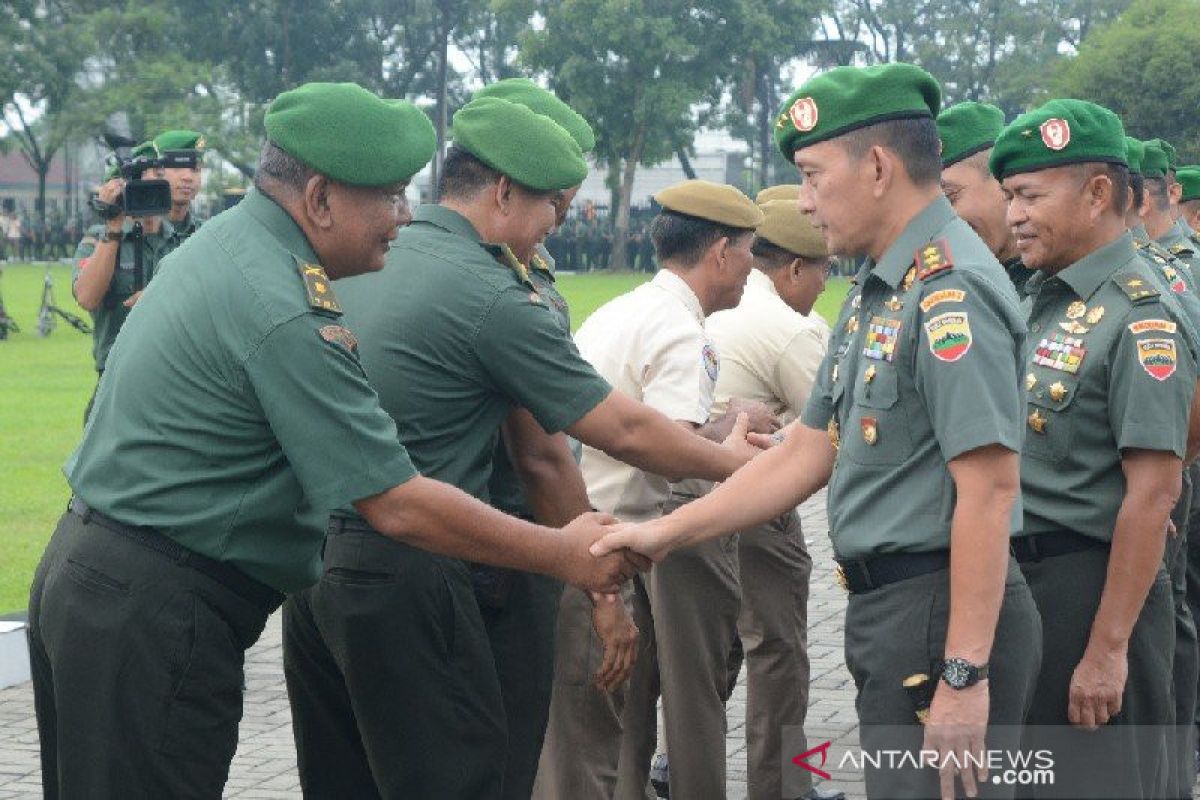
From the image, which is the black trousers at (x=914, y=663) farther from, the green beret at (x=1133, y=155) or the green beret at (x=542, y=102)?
the green beret at (x=542, y=102)

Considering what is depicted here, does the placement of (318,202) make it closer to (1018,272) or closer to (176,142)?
(1018,272)

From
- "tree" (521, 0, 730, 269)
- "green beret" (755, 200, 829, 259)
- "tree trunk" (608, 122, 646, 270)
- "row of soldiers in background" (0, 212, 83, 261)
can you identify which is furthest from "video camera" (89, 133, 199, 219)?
"tree" (521, 0, 730, 269)

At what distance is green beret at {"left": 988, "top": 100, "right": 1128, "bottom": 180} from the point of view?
4.21 m

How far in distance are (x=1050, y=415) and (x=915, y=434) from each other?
92 centimetres

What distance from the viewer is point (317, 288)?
3594mm

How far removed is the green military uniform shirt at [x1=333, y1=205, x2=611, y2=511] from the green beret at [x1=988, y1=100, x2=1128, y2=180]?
112cm

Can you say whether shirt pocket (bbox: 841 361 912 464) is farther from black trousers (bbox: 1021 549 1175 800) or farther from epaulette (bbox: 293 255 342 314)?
epaulette (bbox: 293 255 342 314)

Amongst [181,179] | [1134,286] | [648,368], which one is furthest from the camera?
[181,179]

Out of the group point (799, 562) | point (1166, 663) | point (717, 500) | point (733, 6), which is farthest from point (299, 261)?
point (733, 6)

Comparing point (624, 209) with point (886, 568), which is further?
point (624, 209)

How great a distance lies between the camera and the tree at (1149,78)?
41.0m

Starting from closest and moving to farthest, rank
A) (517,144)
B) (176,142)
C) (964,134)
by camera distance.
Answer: (517,144)
(964,134)
(176,142)

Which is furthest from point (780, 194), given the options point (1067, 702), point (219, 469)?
point (219, 469)

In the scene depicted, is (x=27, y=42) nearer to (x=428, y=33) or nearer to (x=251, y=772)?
(x=428, y=33)
